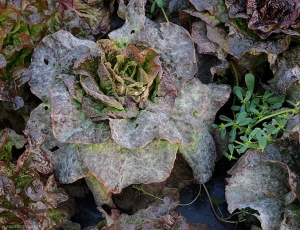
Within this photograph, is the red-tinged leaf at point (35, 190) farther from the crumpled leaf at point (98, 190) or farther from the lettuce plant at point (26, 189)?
the crumpled leaf at point (98, 190)

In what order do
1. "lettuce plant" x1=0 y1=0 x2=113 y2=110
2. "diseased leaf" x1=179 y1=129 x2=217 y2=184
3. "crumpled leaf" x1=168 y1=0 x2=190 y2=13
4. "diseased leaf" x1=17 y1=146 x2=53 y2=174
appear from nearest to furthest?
"diseased leaf" x1=17 y1=146 x2=53 y2=174 → "lettuce plant" x1=0 y1=0 x2=113 y2=110 → "diseased leaf" x1=179 y1=129 x2=217 y2=184 → "crumpled leaf" x1=168 y1=0 x2=190 y2=13

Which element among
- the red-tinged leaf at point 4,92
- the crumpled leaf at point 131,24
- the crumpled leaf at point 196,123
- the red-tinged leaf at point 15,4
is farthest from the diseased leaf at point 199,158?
the red-tinged leaf at point 15,4

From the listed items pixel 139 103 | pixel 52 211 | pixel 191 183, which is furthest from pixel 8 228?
pixel 191 183

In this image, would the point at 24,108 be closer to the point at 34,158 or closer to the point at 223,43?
the point at 34,158

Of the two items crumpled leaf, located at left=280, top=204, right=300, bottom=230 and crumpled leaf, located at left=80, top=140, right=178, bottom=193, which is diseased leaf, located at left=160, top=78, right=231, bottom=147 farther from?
crumpled leaf, located at left=280, top=204, right=300, bottom=230

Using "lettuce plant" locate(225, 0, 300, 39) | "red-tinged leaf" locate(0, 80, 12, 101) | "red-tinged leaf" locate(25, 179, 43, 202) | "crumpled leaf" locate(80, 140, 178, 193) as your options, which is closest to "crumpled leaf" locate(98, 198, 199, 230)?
"crumpled leaf" locate(80, 140, 178, 193)

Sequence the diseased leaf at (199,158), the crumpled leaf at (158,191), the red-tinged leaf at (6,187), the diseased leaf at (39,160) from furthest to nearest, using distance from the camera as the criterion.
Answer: the crumpled leaf at (158,191), the diseased leaf at (199,158), the diseased leaf at (39,160), the red-tinged leaf at (6,187)
